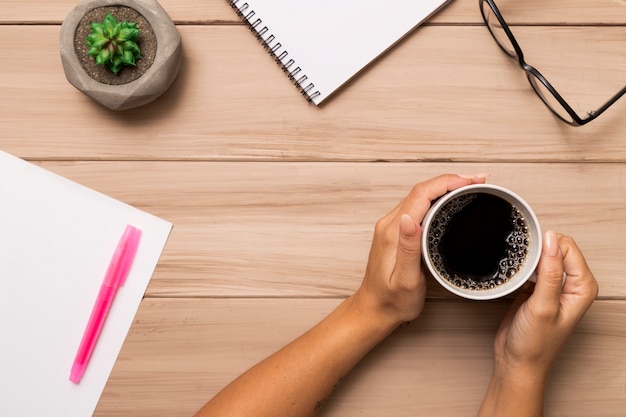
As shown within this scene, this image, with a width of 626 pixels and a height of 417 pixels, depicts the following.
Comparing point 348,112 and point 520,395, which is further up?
point 348,112

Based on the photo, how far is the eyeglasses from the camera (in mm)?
753

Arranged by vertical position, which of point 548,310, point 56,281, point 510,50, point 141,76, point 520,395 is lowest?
point 520,395

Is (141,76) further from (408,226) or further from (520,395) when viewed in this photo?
(520,395)

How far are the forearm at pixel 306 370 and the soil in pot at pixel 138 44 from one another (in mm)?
376

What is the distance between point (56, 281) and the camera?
0.80 metres

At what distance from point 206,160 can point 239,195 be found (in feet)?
0.20

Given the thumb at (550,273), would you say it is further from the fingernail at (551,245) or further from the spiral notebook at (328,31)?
the spiral notebook at (328,31)

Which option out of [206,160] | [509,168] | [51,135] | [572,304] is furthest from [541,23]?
[51,135]

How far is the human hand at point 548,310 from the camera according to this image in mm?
655

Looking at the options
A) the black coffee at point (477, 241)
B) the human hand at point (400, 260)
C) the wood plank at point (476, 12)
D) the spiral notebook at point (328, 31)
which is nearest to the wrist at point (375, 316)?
the human hand at point (400, 260)

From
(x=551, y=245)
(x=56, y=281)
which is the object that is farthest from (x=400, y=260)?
(x=56, y=281)

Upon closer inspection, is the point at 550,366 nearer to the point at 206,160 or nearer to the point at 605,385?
the point at 605,385

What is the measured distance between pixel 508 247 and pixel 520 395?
0.66 feet

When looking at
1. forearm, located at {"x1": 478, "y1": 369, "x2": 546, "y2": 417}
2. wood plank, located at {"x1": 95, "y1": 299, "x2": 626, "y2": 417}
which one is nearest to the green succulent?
wood plank, located at {"x1": 95, "y1": 299, "x2": 626, "y2": 417}
